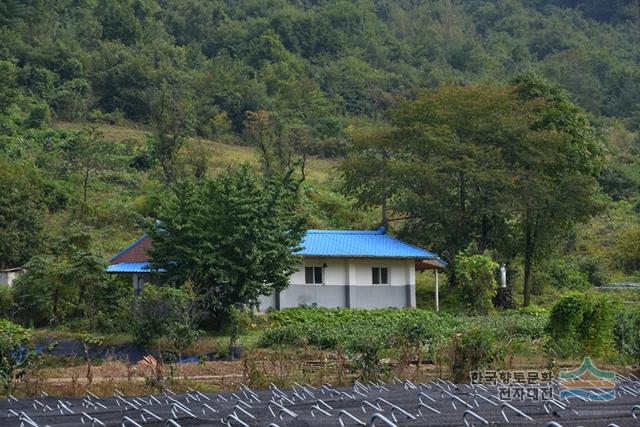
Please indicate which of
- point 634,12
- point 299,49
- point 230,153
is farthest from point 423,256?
point 634,12

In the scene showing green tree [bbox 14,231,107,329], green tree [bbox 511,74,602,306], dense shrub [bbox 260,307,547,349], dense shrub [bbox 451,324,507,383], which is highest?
green tree [bbox 511,74,602,306]

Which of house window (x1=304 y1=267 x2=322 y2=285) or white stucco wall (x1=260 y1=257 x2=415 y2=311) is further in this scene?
house window (x1=304 y1=267 x2=322 y2=285)

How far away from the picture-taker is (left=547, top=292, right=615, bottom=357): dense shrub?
792 inches

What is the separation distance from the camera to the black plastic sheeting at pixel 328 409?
10.4 metres

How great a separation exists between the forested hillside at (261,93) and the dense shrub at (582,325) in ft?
30.4

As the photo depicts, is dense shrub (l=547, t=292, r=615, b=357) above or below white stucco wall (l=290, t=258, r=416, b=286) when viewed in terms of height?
below

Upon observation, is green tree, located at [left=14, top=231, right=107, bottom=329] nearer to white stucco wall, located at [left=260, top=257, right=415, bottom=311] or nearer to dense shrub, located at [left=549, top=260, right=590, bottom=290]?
white stucco wall, located at [left=260, top=257, right=415, bottom=311]

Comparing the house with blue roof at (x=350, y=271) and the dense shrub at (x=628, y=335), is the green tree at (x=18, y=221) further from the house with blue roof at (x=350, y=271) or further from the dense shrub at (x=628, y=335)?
the dense shrub at (x=628, y=335)

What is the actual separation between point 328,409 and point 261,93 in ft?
133

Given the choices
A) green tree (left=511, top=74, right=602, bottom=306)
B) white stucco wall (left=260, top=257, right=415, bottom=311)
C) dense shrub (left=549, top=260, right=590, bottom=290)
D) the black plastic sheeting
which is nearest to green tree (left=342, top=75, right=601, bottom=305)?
green tree (left=511, top=74, right=602, bottom=306)

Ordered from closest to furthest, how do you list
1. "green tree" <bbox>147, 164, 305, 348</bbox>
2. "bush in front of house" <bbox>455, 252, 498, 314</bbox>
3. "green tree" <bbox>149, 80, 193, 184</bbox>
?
"green tree" <bbox>147, 164, 305, 348</bbox> < "bush in front of house" <bbox>455, 252, 498, 314</bbox> < "green tree" <bbox>149, 80, 193, 184</bbox>

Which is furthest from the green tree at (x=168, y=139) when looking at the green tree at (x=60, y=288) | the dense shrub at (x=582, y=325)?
the dense shrub at (x=582, y=325)

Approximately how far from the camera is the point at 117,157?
40.8m

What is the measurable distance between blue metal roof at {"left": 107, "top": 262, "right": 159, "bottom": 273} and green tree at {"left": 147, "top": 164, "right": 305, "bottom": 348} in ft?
5.02
